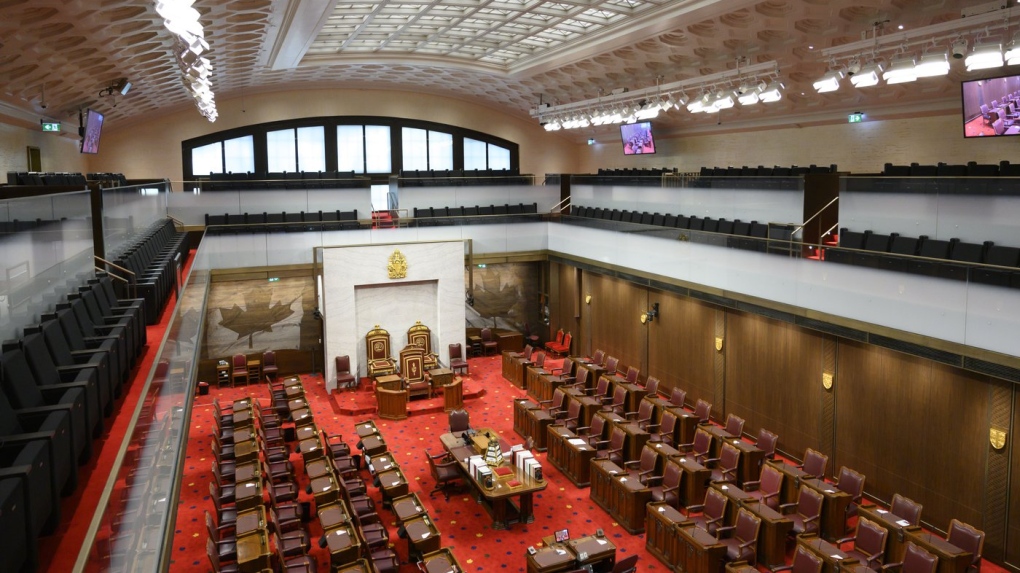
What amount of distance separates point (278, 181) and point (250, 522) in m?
14.6

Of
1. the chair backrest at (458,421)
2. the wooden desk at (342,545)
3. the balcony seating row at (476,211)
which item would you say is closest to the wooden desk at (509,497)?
the chair backrest at (458,421)

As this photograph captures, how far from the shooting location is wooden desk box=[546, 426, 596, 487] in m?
13.2

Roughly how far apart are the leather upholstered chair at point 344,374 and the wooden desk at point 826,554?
12.6 meters

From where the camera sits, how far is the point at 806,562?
29.8ft

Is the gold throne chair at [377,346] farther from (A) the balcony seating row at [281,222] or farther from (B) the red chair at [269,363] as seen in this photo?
(A) the balcony seating row at [281,222]

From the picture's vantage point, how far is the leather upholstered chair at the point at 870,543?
9.48m

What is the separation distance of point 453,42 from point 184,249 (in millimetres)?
9783

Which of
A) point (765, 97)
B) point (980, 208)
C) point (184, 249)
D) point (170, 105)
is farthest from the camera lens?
point (170, 105)

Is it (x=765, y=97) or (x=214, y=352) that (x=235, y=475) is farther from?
(x=765, y=97)

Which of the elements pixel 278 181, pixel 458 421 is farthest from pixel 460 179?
pixel 458 421

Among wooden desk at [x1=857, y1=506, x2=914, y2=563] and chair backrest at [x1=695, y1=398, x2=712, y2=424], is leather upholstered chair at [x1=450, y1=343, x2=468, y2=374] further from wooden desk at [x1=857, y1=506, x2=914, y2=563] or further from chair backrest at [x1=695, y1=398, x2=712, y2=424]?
wooden desk at [x1=857, y1=506, x2=914, y2=563]

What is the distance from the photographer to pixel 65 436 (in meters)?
4.98

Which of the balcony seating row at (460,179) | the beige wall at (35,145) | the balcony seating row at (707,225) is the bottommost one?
the balcony seating row at (707,225)

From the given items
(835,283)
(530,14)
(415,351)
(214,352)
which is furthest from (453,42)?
(835,283)
